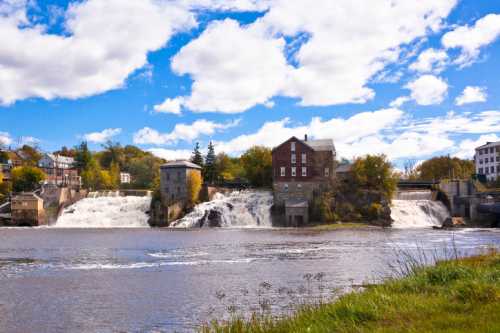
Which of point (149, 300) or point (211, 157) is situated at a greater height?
point (211, 157)

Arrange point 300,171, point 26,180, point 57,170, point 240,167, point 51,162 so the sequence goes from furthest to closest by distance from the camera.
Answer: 1. point 57,170
2. point 51,162
3. point 240,167
4. point 26,180
5. point 300,171

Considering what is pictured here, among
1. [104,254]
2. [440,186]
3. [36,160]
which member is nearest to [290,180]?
[440,186]

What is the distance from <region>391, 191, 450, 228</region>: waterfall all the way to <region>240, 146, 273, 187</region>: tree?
888 inches

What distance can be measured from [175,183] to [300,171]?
2013 cm

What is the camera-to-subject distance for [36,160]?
482ft

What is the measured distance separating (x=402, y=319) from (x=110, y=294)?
15944mm

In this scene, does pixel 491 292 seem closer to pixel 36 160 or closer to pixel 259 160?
pixel 259 160

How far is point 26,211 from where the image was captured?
8056 centimetres

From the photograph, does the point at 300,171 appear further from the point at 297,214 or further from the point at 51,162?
the point at 51,162

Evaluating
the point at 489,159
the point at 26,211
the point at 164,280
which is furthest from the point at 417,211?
the point at 489,159

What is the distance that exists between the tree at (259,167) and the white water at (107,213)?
18460mm

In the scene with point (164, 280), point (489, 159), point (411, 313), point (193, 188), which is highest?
point (489, 159)

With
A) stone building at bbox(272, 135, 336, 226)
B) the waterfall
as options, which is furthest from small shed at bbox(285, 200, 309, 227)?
the waterfall

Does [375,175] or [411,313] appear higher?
[375,175]
